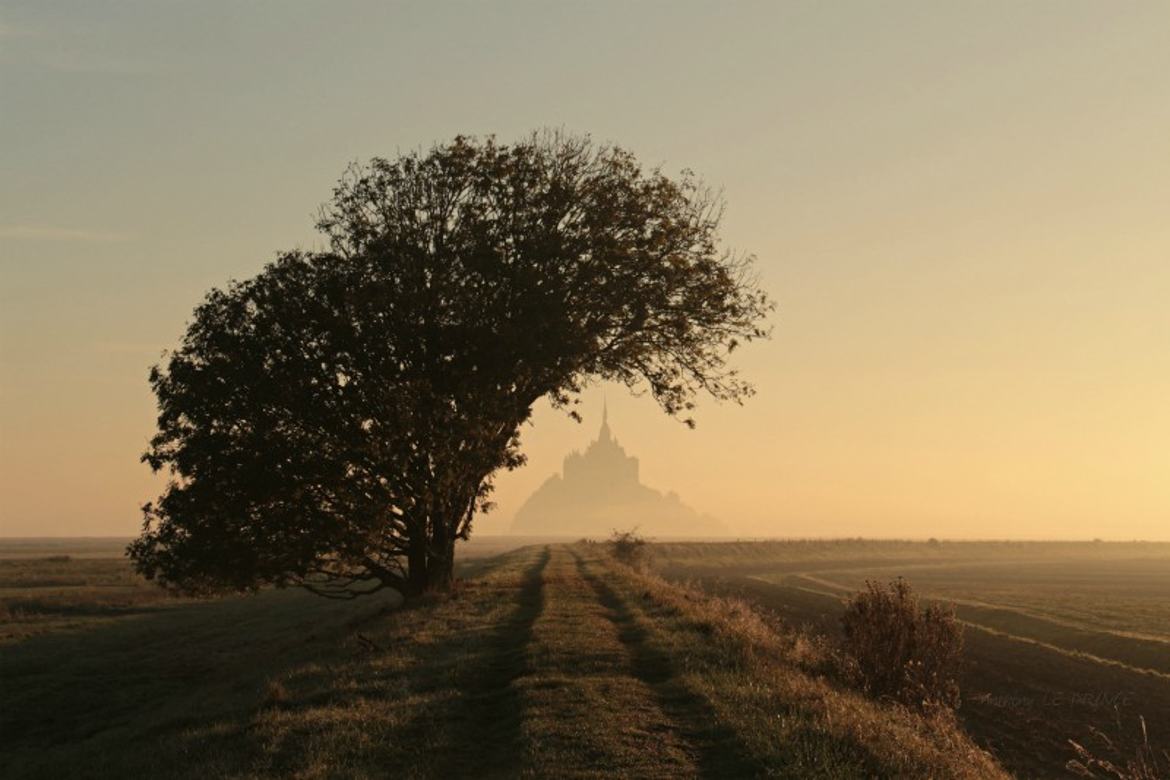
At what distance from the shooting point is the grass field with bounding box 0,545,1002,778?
40.7ft

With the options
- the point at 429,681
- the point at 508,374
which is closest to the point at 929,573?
the point at 508,374

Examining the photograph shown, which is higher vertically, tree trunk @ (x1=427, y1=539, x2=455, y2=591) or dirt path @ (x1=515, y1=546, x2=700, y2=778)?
tree trunk @ (x1=427, y1=539, x2=455, y2=591)

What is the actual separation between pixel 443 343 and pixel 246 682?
14.4 m

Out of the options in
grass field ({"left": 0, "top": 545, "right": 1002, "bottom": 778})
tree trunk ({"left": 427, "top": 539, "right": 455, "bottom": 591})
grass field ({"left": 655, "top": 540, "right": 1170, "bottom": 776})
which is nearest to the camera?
grass field ({"left": 0, "top": 545, "right": 1002, "bottom": 778})

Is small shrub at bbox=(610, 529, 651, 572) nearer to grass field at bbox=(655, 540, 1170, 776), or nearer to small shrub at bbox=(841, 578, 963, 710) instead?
grass field at bbox=(655, 540, 1170, 776)

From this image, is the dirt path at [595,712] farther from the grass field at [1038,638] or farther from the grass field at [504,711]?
the grass field at [1038,638]

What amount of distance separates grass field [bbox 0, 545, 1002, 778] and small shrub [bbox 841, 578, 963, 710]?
1749mm

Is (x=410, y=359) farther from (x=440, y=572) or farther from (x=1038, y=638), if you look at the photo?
(x=1038, y=638)

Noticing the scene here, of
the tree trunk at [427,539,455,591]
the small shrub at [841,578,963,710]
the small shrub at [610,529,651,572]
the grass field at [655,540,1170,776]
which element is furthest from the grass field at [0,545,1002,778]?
the small shrub at [610,529,651,572]

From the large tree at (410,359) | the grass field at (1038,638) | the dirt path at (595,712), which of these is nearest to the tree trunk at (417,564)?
the large tree at (410,359)

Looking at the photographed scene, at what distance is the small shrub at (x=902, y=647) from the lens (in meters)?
20.6

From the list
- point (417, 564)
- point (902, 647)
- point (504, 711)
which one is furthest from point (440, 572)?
point (504, 711)

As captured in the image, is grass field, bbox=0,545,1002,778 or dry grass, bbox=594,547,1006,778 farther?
grass field, bbox=0,545,1002,778

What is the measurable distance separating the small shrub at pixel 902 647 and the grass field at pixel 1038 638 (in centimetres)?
136
